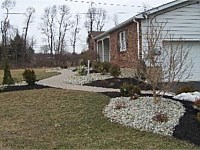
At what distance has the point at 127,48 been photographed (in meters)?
18.3

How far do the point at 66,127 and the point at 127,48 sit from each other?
1063cm

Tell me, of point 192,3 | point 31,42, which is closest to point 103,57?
point 192,3

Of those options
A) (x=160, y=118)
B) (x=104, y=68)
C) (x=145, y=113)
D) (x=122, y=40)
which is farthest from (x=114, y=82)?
(x=160, y=118)

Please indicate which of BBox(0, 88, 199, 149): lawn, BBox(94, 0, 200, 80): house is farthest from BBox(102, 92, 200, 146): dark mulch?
BBox(94, 0, 200, 80): house

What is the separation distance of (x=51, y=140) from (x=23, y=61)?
43.8 meters

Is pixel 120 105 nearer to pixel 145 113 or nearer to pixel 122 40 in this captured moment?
pixel 145 113

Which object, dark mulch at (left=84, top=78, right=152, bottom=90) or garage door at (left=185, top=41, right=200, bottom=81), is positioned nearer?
dark mulch at (left=84, top=78, right=152, bottom=90)

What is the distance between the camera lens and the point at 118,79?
16.5 meters

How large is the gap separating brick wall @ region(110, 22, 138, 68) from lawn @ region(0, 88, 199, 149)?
1.79 m

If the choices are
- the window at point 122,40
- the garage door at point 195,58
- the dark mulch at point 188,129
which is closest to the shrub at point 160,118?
the dark mulch at point 188,129

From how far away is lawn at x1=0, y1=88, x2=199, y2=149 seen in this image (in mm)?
6914

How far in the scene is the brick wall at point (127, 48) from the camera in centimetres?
1233

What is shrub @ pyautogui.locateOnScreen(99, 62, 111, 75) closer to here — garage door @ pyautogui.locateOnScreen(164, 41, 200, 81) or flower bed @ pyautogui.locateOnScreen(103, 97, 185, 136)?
garage door @ pyautogui.locateOnScreen(164, 41, 200, 81)

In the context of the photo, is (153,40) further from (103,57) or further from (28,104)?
(103,57)
